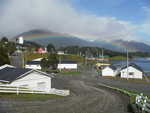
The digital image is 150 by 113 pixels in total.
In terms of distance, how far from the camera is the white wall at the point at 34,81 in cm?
2655

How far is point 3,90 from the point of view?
67.6ft

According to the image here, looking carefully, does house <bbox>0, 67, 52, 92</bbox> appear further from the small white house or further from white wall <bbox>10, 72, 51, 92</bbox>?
the small white house


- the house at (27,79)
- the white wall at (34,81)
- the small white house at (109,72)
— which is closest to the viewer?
the house at (27,79)

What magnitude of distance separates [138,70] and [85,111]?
55.9m

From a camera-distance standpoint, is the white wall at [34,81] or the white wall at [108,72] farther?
the white wall at [108,72]

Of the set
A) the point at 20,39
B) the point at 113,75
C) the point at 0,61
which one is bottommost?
the point at 113,75

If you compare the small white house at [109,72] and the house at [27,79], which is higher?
the house at [27,79]

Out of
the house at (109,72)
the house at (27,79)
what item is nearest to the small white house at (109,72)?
the house at (109,72)

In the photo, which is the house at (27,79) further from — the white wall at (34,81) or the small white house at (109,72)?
the small white house at (109,72)

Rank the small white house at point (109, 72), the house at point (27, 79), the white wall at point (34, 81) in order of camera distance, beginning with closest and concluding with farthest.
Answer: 1. the house at point (27, 79)
2. the white wall at point (34, 81)
3. the small white house at point (109, 72)

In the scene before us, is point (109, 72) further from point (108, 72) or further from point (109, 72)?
point (108, 72)

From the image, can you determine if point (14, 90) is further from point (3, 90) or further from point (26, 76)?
point (26, 76)

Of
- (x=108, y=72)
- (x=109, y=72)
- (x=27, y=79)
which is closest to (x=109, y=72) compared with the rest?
(x=109, y=72)

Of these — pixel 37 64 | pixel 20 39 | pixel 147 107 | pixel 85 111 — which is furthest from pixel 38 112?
pixel 20 39
